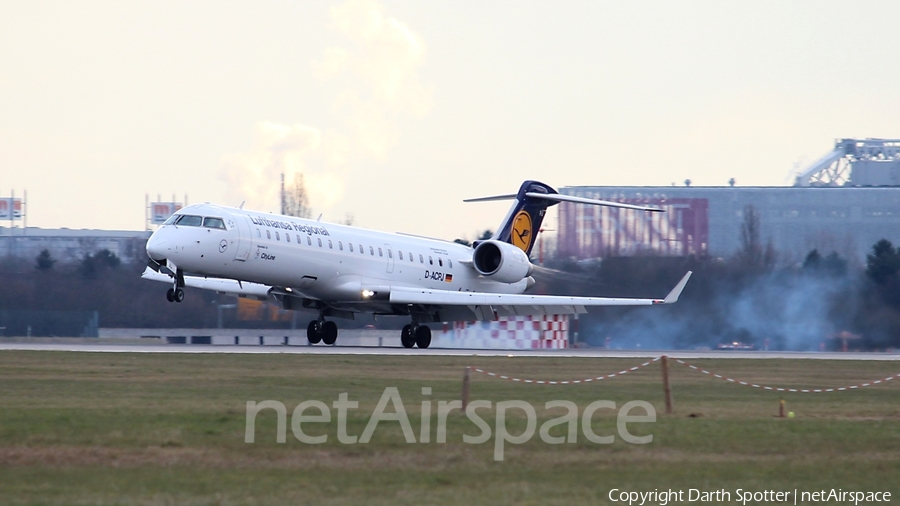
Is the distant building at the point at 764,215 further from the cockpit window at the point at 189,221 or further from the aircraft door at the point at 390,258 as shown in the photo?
the cockpit window at the point at 189,221

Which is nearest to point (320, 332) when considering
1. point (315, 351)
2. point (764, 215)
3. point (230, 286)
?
point (230, 286)

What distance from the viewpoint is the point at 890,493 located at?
33.6 ft

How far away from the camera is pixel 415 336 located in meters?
34.8

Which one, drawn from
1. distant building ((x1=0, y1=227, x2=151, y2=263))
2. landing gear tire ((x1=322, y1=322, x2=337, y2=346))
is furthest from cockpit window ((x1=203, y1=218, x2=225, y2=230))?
distant building ((x1=0, y1=227, x2=151, y2=263))

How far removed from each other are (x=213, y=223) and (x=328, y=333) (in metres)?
6.41

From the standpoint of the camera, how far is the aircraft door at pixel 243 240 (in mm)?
29750

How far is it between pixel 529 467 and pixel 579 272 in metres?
31.8

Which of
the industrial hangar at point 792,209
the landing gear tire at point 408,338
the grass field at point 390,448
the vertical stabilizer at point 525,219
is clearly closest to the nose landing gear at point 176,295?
the grass field at point 390,448

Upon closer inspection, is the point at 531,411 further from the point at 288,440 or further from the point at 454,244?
the point at 454,244

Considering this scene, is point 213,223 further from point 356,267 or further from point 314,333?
point 314,333

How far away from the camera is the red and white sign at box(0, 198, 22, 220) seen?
3886 inches

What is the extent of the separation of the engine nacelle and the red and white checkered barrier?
1519 millimetres

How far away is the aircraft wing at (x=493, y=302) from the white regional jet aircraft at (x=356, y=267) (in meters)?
0.03

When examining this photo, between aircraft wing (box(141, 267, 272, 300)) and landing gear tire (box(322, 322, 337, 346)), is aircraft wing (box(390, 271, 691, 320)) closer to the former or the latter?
landing gear tire (box(322, 322, 337, 346))
